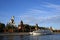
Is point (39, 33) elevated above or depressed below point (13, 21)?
below

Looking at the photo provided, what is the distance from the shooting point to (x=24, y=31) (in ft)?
649

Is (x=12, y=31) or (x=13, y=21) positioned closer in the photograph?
(x=12, y=31)

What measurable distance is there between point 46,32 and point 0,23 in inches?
1934

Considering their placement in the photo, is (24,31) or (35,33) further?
(24,31)

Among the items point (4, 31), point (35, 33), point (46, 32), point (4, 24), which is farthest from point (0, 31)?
point (46, 32)

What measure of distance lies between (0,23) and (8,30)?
11.4 meters

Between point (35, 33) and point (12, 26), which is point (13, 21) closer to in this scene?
point (12, 26)

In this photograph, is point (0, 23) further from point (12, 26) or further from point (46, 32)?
point (46, 32)

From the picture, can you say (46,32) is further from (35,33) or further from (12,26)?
(12,26)

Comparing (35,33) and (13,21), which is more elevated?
(13,21)

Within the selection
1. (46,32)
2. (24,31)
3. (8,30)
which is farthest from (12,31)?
(46,32)

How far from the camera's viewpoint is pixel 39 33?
177 metres

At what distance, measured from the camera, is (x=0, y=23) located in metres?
185

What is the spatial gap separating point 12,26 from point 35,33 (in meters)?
32.6
